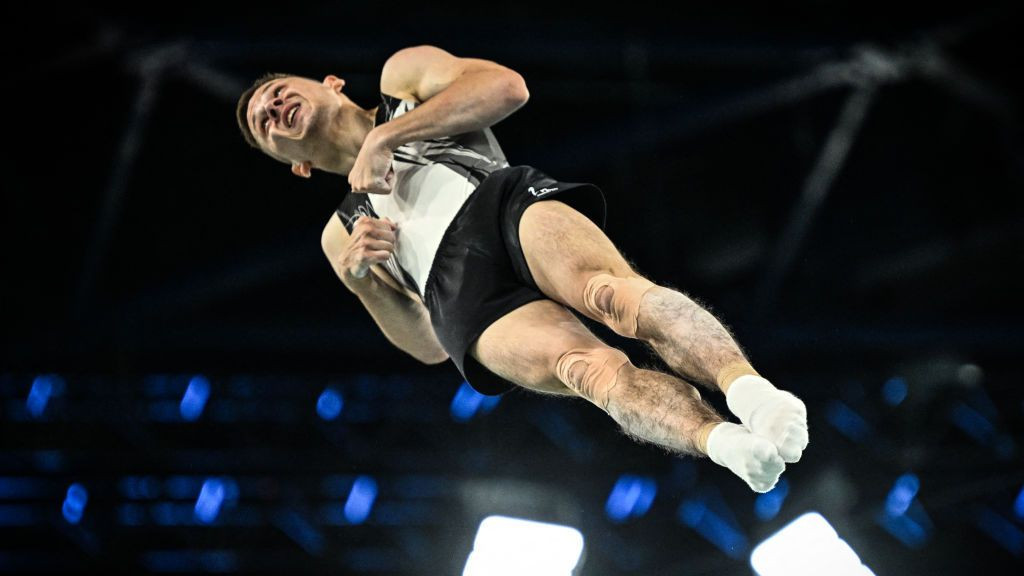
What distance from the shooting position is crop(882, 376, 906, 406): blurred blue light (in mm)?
4355

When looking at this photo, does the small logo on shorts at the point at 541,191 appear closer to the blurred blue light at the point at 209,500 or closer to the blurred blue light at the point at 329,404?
the blurred blue light at the point at 329,404

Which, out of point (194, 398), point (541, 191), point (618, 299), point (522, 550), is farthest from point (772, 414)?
point (194, 398)

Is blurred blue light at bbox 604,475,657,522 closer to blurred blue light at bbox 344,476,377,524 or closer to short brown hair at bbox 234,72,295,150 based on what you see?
blurred blue light at bbox 344,476,377,524

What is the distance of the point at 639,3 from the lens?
3.67m

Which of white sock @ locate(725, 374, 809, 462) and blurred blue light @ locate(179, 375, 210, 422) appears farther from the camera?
blurred blue light @ locate(179, 375, 210, 422)

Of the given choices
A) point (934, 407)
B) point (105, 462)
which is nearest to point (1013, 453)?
point (934, 407)

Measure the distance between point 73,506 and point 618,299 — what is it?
2.99 m

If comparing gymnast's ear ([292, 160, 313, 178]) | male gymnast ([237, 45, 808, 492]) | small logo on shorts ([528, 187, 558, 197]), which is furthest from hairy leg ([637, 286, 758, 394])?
gymnast's ear ([292, 160, 313, 178])

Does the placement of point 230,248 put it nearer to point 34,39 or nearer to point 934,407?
point 34,39

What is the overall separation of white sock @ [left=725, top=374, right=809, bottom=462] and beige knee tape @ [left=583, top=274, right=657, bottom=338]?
22 cm

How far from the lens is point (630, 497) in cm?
432

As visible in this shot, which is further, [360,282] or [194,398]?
[194,398]

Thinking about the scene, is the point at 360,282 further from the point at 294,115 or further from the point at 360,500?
the point at 360,500

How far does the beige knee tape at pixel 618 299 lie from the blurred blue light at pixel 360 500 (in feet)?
8.38
